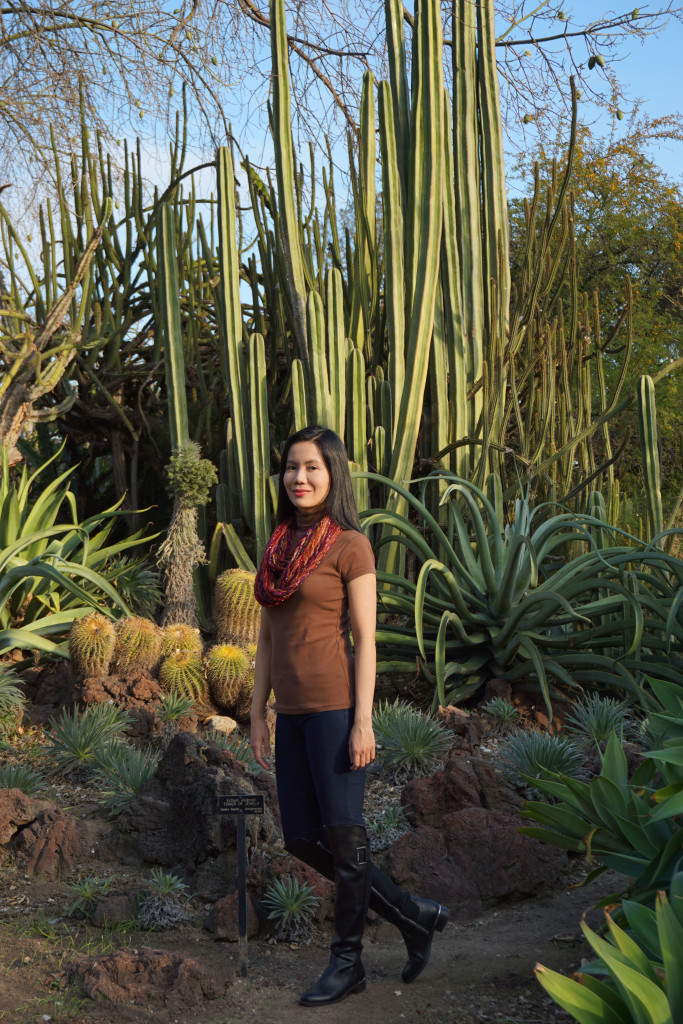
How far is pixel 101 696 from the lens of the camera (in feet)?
16.2

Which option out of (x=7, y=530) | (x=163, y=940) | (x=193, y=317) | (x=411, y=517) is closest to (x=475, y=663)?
(x=411, y=517)

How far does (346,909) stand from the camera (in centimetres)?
270

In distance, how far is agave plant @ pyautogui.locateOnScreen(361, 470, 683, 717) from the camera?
4.85 meters

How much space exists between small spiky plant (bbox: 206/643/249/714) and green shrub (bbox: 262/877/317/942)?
171cm

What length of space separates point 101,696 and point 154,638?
0.43 metres

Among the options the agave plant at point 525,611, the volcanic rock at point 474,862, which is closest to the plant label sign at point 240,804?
the volcanic rock at point 474,862

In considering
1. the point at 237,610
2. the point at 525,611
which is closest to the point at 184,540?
the point at 237,610

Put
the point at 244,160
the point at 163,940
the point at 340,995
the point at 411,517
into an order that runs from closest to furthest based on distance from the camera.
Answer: the point at 340,995
the point at 163,940
the point at 411,517
the point at 244,160

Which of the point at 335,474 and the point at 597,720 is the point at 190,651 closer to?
the point at 597,720

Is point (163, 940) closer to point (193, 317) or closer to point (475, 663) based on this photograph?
point (475, 663)

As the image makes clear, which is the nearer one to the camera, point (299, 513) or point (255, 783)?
point (299, 513)

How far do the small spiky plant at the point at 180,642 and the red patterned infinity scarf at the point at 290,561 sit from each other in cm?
236

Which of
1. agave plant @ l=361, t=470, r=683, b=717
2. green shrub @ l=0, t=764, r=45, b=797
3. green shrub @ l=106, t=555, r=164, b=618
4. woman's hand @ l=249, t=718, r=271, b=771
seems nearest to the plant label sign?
woman's hand @ l=249, t=718, r=271, b=771

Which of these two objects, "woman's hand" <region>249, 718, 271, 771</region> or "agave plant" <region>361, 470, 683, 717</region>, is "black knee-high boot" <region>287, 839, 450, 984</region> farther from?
"agave plant" <region>361, 470, 683, 717</region>
